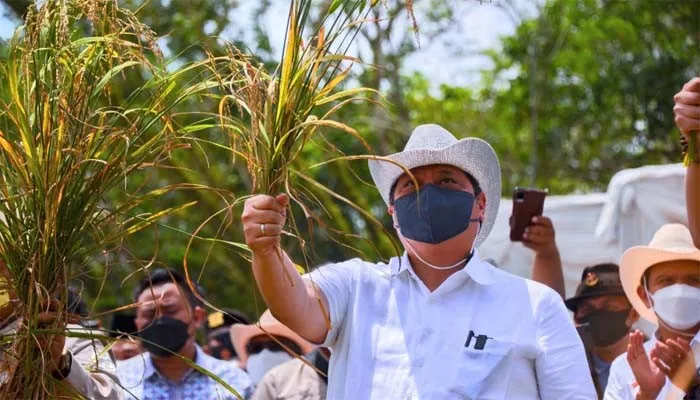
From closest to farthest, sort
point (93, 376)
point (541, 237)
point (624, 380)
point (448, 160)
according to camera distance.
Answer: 1. point (93, 376)
2. point (448, 160)
3. point (624, 380)
4. point (541, 237)

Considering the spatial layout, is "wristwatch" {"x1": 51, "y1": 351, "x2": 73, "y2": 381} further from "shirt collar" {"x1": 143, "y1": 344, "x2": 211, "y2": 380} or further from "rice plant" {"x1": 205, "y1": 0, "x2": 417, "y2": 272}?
"shirt collar" {"x1": 143, "y1": 344, "x2": 211, "y2": 380}

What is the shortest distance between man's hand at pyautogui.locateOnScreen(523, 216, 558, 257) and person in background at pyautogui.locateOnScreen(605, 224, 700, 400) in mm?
300

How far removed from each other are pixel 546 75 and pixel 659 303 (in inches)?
608

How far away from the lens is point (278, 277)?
373cm

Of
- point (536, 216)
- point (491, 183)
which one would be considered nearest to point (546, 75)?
point (536, 216)

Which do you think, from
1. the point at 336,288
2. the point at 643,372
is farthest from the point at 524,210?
the point at 336,288

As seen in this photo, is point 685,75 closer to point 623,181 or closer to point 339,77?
point 623,181

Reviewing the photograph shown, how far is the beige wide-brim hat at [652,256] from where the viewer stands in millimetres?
5523

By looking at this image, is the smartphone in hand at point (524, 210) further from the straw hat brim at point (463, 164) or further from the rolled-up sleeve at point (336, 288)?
the rolled-up sleeve at point (336, 288)

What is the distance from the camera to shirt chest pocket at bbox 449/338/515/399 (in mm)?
3959

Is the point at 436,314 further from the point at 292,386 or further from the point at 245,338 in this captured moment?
the point at 245,338

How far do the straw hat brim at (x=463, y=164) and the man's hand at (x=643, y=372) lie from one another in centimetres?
67

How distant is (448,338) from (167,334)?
8.30ft

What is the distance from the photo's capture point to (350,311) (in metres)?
4.15
